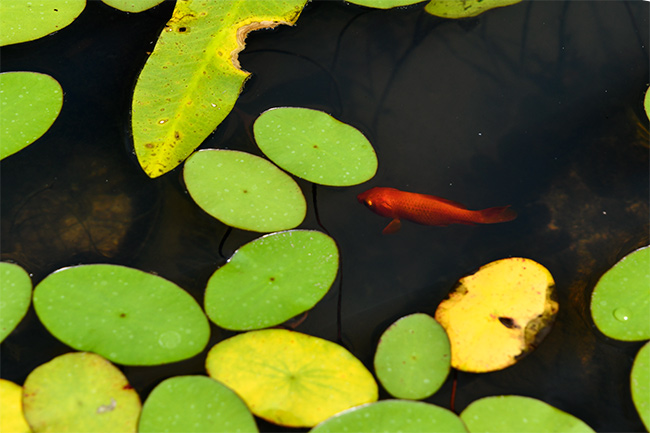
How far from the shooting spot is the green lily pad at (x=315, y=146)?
1.84 meters

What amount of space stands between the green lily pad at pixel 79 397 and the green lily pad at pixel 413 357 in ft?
2.54

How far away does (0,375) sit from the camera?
5.22ft

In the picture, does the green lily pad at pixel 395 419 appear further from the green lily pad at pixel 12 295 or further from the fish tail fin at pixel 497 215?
the green lily pad at pixel 12 295

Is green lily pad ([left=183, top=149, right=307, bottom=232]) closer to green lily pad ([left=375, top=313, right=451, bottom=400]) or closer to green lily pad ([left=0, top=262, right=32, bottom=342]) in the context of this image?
green lily pad ([left=375, top=313, right=451, bottom=400])

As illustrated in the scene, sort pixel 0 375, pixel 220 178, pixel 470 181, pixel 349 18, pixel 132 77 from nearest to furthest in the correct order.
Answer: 1. pixel 0 375
2. pixel 220 178
3. pixel 470 181
4. pixel 132 77
5. pixel 349 18

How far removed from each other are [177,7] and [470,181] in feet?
4.56

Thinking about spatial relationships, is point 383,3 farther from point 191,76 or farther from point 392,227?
point 392,227

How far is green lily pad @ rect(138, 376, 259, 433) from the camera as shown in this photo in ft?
4.84

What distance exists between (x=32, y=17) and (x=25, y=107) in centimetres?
43

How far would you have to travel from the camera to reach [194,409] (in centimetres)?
150

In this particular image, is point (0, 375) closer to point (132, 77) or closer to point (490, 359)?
point (132, 77)

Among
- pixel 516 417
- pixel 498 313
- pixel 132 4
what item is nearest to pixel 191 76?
pixel 132 4

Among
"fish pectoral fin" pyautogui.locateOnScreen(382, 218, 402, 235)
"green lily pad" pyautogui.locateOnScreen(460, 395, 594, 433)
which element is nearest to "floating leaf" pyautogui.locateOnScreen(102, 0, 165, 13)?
"fish pectoral fin" pyautogui.locateOnScreen(382, 218, 402, 235)

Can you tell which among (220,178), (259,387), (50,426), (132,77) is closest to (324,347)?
(259,387)
